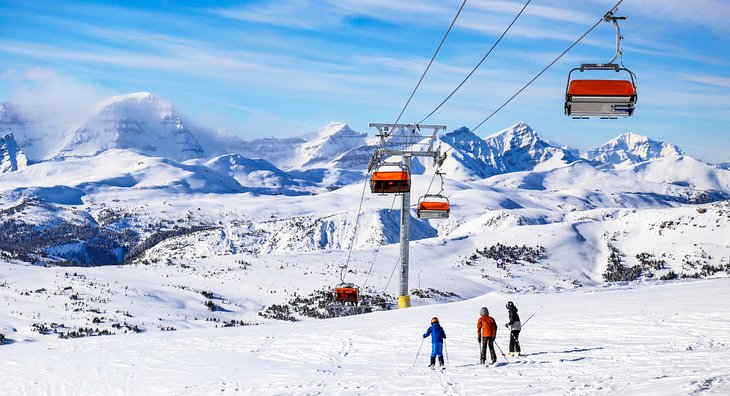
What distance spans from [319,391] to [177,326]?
39415 mm

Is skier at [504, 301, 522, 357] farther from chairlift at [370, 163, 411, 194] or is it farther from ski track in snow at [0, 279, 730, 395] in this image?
chairlift at [370, 163, 411, 194]

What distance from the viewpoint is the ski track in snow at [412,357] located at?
57.3 feet

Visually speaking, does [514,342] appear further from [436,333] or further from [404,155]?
[404,155]

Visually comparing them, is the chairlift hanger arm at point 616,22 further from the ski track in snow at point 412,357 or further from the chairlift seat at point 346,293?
the chairlift seat at point 346,293

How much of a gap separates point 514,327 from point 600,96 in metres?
8.83

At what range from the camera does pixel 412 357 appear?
23344 millimetres

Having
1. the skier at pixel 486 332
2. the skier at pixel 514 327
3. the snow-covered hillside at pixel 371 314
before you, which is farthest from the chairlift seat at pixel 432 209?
the skier at pixel 486 332

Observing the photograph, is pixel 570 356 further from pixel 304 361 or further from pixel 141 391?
pixel 141 391

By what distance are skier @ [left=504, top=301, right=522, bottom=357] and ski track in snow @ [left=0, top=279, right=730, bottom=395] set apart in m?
0.40

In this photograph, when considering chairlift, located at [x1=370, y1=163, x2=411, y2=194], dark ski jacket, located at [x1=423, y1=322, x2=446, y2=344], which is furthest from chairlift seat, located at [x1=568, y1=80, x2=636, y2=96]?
chairlift, located at [x1=370, y1=163, x2=411, y2=194]

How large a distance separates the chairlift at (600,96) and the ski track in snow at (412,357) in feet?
19.5

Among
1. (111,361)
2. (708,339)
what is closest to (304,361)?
(111,361)

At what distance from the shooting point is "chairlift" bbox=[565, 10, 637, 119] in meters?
14.4

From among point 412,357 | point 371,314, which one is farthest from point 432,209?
point 412,357
